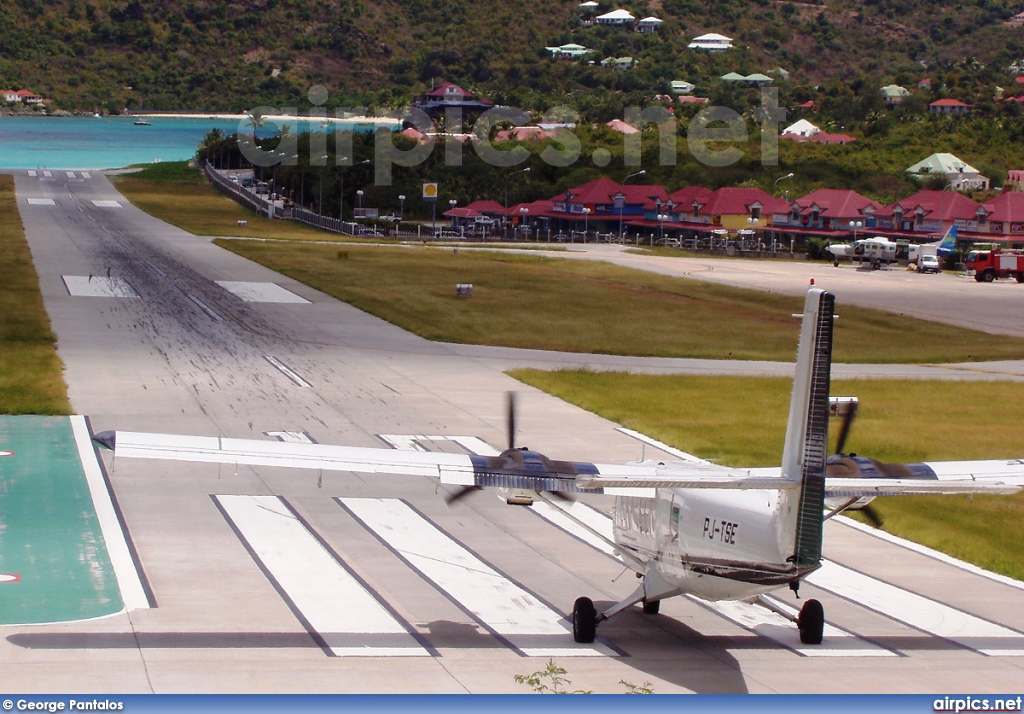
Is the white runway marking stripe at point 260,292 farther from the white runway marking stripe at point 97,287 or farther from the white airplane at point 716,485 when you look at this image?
the white airplane at point 716,485

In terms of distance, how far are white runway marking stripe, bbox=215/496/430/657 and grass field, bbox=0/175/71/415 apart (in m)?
14.4

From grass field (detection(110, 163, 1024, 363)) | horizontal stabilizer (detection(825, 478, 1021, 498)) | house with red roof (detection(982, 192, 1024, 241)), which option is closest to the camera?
horizontal stabilizer (detection(825, 478, 1021, 498))

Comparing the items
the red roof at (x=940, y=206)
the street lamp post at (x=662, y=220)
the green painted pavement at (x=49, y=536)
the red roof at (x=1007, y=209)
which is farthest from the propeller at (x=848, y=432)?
the street lamp post at (x=662, y=220)

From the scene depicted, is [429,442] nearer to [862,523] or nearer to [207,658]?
[862,523]

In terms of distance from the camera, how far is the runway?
20297 mm

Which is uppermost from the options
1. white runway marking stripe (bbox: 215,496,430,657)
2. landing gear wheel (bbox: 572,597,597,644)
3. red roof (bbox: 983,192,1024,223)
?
red roof (bbox: 983,192,1024,223)

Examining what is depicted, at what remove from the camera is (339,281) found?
85312 millimetres

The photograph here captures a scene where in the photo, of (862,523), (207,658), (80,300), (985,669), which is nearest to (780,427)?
(862,523)

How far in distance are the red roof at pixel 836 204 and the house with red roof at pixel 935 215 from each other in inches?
126

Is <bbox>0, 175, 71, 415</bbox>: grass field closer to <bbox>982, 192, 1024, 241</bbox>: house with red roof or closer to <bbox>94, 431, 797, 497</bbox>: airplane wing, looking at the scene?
<bbox>94, 431, 797, 497</bbox>: airplane wing

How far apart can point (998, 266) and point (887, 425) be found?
2782 inches

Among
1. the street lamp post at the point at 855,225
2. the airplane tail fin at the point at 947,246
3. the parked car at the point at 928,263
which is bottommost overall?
the parked car at the point at 928,263

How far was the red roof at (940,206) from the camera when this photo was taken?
140000 millimetres
